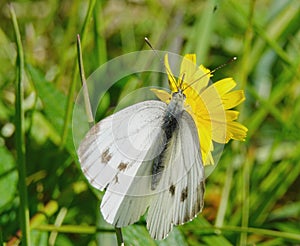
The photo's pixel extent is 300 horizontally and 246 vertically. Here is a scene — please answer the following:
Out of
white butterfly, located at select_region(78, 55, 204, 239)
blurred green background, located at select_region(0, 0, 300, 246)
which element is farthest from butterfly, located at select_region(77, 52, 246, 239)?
blurred green background, located at select_region(0, 0, 300, 246)

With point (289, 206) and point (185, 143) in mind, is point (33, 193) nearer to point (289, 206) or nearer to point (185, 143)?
point (185, 143)

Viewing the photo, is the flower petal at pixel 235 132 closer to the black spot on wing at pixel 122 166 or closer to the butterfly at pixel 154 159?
the butterfly at pixel 154 159

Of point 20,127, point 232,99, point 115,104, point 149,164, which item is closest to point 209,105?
point 232,99

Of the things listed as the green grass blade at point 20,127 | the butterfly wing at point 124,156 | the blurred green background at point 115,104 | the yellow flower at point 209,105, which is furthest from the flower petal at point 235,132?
the green grass blade at point 20,127

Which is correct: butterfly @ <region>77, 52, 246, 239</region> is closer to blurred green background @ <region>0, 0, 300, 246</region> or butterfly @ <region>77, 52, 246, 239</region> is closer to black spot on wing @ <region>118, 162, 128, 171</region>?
black spot on wing @ <region>118, 162, 128, 171</region>

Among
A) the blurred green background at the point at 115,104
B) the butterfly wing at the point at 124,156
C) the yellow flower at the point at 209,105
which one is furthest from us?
the blurred green background at the point at 115,104

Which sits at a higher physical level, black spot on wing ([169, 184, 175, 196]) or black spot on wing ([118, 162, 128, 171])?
black spot on wing ([118, 162, 128, 171])

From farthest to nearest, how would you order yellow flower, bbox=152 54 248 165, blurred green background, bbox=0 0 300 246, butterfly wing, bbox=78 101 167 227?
blurred green background, bbox=0 0 300 246, yellow flower, bbox=152 54 248 165, butterfly wing, bbox=78 101 167 227
